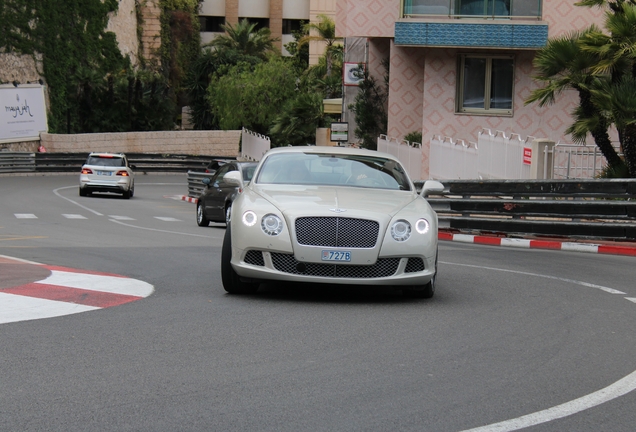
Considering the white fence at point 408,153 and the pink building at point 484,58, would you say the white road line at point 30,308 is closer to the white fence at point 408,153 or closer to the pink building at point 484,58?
the pink building at point 484,58

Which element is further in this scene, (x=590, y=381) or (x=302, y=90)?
(x=302, y=90)

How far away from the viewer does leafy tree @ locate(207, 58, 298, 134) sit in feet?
184

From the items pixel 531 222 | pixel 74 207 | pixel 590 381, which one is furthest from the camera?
pixel 74 207

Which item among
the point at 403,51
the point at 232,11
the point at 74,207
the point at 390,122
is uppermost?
the point at 232,11

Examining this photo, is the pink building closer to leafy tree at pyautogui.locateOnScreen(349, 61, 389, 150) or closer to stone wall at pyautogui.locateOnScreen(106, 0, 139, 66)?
leafy tree at pyautogui.locateOnScreen(349, 61, 389, 150)

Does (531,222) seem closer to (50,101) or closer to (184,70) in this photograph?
(50,101)

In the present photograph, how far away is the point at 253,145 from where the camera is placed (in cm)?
5503

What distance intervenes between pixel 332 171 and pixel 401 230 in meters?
1.67

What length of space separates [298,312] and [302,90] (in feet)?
169

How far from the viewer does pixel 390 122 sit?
32.5 metres

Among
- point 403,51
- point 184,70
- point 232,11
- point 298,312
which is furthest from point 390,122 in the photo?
point 232,11

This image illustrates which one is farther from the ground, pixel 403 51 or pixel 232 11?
pixel 232 11

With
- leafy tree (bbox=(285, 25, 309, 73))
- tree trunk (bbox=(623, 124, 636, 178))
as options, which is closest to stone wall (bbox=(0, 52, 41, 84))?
leafy tree (bbox=(285, 25, 309, 73))

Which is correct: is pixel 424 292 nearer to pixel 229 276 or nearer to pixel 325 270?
pixel 325 270
